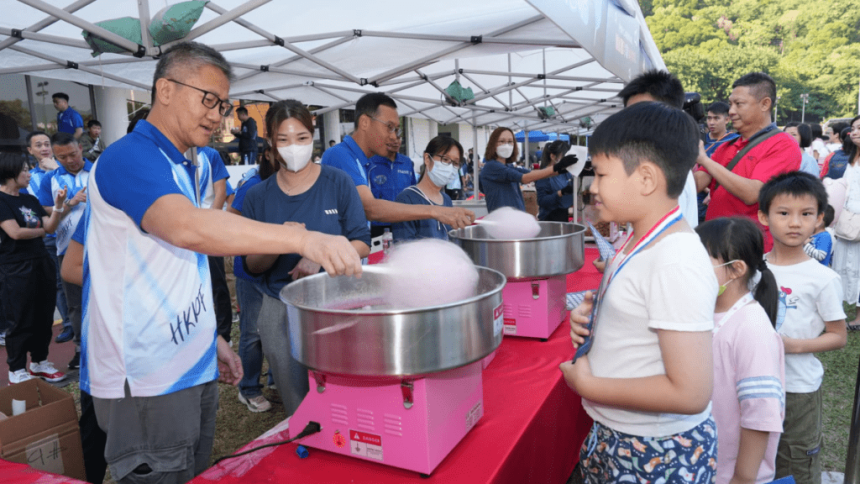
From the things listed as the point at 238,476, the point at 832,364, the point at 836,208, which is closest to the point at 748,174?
the point at 832,364

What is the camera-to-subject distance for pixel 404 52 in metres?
4.62

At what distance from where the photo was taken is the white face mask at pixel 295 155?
6.09ft

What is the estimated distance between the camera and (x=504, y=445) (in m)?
1.23

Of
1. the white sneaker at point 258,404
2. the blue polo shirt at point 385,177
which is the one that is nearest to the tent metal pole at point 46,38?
the blue polo shirt at point 385,177

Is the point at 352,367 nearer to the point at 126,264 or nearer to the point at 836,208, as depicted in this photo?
the point at 126,264

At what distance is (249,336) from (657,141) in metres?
2.57

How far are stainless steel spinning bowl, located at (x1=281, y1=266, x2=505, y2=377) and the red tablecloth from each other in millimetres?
296

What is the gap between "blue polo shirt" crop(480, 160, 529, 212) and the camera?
4.04m

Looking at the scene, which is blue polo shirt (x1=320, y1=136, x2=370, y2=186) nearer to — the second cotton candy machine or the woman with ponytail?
the second cotton candy machine

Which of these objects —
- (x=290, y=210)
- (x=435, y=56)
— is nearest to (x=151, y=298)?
(x=290, y=210)

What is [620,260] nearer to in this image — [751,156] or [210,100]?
[210,100]

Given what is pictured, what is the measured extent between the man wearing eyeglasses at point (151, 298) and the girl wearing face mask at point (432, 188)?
1498 mm

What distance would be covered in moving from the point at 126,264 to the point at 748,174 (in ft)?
8.18

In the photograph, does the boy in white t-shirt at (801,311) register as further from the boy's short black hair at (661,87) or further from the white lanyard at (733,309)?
the boy's short black hair at (661,87)
